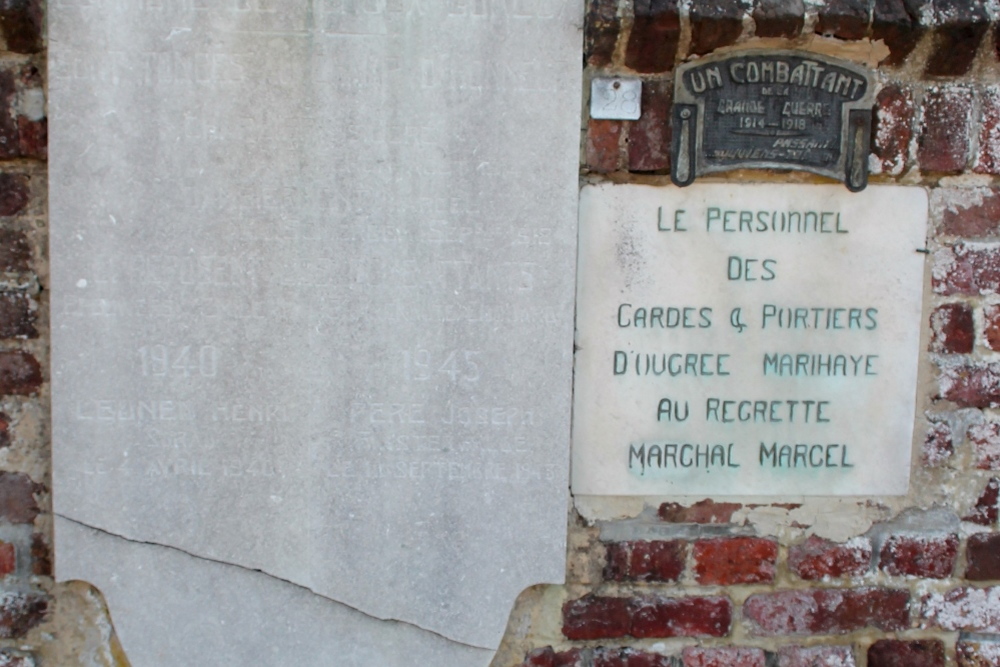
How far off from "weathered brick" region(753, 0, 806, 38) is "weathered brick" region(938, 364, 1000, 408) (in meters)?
0.78

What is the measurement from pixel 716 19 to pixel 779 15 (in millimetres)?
123

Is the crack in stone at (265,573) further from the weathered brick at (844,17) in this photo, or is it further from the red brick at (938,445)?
the weathered brick at (844,17)

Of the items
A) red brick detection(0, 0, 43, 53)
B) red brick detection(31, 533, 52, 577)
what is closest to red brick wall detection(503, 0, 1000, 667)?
red brick detection(31, 533, 52, 577)

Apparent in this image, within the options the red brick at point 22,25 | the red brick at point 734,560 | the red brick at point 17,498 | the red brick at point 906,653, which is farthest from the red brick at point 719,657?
the red brick at point 22,25

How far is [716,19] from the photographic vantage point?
5.15 feet

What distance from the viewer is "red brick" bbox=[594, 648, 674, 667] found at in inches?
70.1

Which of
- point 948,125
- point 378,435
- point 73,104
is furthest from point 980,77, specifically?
point 73,104

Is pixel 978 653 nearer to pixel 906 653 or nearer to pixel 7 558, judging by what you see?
pixel 906 653

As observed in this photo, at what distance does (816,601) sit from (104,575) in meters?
1.46

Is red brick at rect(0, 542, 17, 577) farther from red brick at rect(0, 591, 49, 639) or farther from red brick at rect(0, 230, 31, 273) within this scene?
red brick at rect(0, 230, 31, 273)

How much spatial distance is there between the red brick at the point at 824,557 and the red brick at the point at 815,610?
0.04 meters

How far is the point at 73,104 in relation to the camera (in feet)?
5.15

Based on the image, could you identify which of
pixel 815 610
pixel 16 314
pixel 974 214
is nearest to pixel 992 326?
pixel 974 214

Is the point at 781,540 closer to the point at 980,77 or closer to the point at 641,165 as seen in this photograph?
the point at 641,165
